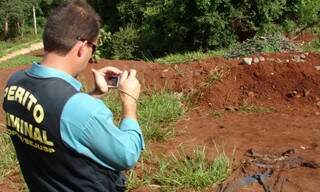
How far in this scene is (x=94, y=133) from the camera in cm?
225

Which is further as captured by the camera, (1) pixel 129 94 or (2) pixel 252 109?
(2) pixel 252 109

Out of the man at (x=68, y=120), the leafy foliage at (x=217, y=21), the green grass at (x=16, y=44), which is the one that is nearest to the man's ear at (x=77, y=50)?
the man at (x=68, y=120)

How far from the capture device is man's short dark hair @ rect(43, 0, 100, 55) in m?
2.34

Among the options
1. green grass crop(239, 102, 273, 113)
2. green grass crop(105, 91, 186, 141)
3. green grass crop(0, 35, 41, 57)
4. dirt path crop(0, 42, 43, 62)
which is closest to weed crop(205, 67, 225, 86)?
green grass crop(105, 91, 186, 141)

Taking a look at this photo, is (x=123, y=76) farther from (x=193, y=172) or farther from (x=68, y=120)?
(x=193, y=172)

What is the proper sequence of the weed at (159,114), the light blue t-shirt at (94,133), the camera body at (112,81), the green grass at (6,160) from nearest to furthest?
the light blue t-shirt at (94,133), the camera body at (112,81), the green grass at (6,160), the weed at (159,114)

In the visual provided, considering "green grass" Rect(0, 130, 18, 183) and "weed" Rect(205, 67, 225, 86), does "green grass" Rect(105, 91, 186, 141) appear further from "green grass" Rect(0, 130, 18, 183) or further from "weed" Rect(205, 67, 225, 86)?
"green grass" Rect(0, 130, 18, 183)

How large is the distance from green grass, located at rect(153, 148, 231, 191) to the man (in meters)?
2.51

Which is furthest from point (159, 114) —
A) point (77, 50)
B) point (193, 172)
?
point (77, 50)

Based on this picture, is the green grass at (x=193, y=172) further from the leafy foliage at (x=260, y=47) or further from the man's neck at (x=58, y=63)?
the leafy foliage at (x=260, y=47)

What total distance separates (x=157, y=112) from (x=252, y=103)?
1431 mm

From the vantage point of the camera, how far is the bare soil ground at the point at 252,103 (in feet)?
18.5

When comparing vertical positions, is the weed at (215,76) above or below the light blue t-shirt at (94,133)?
below

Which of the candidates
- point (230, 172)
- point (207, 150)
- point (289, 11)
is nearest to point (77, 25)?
point (230, 172)
